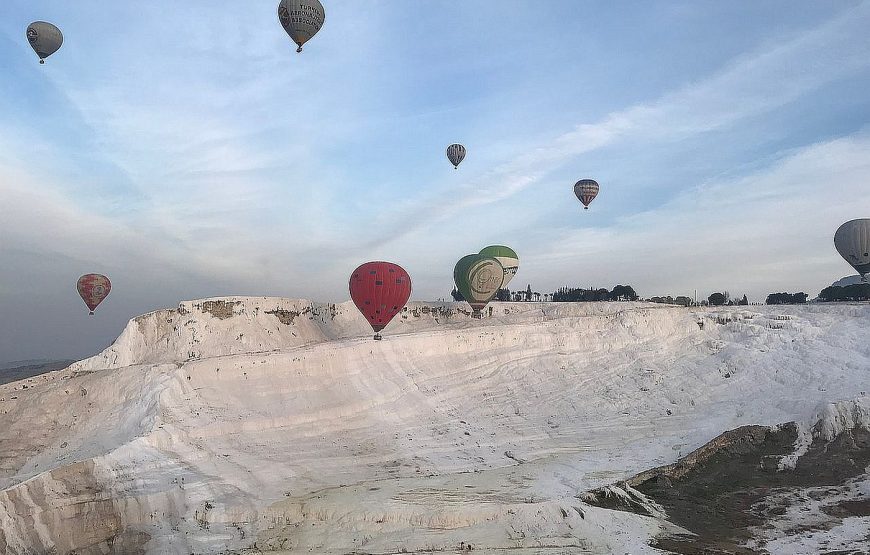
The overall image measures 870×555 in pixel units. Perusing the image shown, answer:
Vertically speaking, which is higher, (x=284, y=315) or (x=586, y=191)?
(x=586, y=191)

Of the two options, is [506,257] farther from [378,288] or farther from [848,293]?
[848,293]

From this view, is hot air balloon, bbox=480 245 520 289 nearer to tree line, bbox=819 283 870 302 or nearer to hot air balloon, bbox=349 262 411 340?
hot air balloon, bbox=349 262 411 340

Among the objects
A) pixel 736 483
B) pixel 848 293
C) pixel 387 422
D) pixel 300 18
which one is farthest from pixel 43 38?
pixel 848 293

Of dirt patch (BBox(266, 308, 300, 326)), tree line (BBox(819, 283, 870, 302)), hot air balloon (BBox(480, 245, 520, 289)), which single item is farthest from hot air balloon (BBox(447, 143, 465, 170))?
tree line (BBox(819, 283, 870, 302))

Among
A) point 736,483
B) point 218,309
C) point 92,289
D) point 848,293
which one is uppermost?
point 92,289

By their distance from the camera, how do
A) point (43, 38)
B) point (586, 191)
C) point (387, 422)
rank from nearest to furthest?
point (387, 422) → point (43, 38) → point (586, 191)

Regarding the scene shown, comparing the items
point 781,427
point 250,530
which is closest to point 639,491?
point 781,427

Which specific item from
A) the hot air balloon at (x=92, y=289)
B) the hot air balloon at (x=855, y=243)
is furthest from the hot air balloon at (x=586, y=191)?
the hot air balloon at (x=92, y=289)

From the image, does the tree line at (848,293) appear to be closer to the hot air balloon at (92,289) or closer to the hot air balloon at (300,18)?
the hot air balloon at (300,18)
